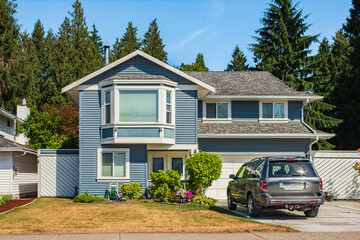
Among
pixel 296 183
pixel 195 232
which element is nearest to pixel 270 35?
pixel 296 183

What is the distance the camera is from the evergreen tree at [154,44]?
192ft

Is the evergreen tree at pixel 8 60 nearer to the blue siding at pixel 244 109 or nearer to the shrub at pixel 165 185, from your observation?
the blue siding at pixel 244 109

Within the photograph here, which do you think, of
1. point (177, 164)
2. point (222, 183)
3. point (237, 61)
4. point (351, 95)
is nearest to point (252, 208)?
point (222, 183)

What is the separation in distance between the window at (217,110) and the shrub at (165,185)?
6.30 metres

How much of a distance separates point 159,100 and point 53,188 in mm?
7391

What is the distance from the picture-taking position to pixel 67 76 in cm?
4550

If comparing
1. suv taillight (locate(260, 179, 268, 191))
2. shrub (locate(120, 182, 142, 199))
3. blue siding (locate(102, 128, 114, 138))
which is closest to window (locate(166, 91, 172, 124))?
blue siding (locate(102, 128, 114, 138))

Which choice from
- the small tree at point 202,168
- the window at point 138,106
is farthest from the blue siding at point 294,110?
the window at point 138,106

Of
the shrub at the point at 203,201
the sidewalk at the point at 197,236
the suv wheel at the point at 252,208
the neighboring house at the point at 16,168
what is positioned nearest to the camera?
the sidewalk at the point at 197,236

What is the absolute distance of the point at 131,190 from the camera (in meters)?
20.9

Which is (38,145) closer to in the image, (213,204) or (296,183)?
(213,204)

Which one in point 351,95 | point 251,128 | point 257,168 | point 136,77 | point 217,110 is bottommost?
point 257,168

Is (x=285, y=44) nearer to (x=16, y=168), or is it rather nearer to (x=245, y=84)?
(x=245, y=84)

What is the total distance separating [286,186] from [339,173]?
10059 millimetres
